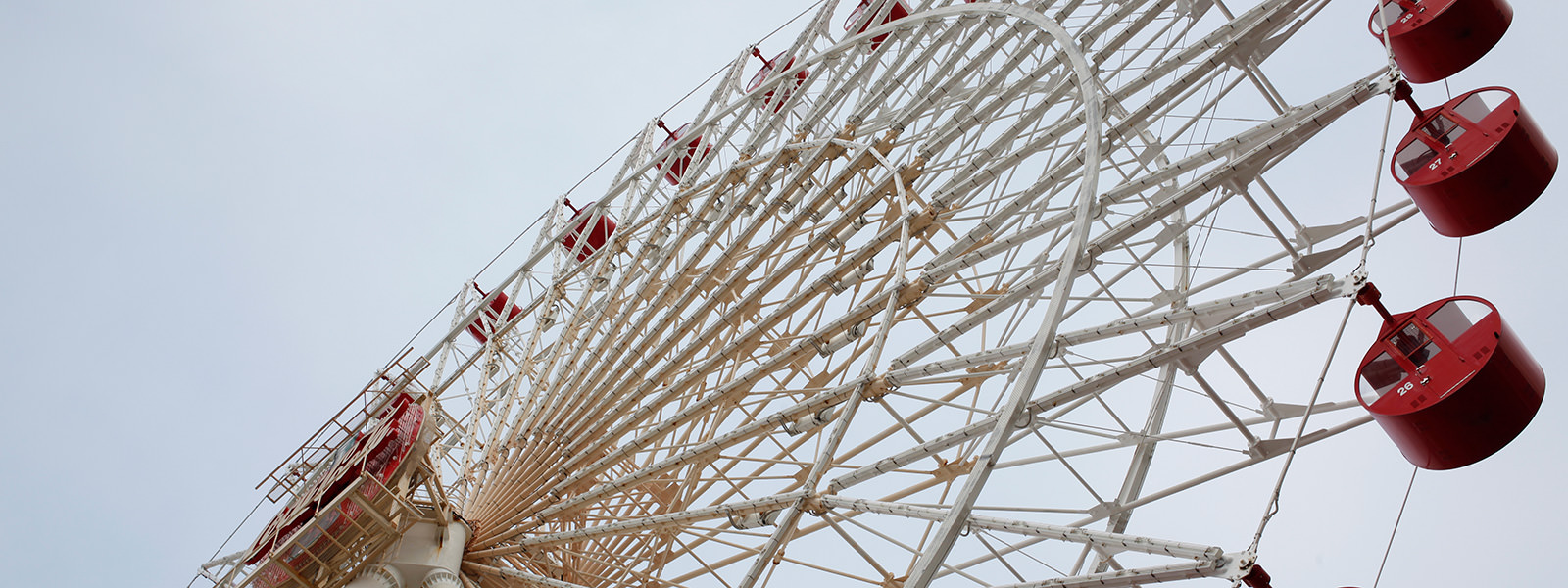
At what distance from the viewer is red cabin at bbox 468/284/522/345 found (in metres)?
28.4

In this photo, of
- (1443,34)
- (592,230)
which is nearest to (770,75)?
(592,230)

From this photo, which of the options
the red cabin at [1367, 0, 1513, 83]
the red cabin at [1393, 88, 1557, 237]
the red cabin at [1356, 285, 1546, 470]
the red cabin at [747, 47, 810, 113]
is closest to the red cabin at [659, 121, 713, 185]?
the red cabin at [747, 47, 810, 113]

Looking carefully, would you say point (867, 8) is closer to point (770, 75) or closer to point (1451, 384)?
point (770, 75)

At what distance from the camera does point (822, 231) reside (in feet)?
62.2

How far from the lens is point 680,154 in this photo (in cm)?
2786

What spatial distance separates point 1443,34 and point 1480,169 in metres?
2.60

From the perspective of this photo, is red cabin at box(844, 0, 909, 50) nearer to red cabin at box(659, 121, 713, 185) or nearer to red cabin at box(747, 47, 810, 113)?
red cabin at box(747, 47, 810, 113)

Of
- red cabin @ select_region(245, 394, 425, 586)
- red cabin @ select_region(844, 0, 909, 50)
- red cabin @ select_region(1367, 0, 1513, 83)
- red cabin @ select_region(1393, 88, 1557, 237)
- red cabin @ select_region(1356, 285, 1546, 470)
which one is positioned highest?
red cabin @ select_region(844, 0, 909, 50)

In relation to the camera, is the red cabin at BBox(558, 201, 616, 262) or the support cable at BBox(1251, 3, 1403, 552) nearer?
the support cable at BBox(1251, 3, 1403, 552)

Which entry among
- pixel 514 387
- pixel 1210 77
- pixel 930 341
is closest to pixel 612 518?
pixel 514 387

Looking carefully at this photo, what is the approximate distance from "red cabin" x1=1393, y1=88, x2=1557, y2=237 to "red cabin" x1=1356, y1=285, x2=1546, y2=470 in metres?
1.68

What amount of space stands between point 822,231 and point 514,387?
336 inches

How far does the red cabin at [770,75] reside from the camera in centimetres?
2531

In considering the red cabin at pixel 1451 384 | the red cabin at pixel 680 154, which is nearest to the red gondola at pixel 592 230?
the red cabin at pixel 680 154
